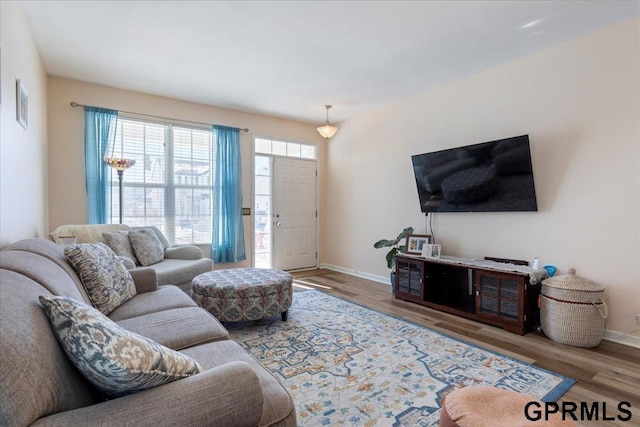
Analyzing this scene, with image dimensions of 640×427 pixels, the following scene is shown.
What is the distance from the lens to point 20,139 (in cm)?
236

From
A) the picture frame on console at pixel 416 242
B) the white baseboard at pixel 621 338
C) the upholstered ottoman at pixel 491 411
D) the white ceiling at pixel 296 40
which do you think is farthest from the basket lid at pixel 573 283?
the white ceiling at pixel 296 40

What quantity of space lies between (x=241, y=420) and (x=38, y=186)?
346 centimetres

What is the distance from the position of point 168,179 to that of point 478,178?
3948mm

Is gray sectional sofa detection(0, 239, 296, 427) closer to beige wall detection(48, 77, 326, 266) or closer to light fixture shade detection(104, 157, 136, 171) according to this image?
light fixture shade detection(104, 157, 136, 171)

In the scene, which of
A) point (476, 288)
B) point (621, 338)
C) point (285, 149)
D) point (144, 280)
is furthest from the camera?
point (285, 149)

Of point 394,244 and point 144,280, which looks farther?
point 394,244

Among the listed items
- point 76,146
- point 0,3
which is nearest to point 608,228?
point 0,3

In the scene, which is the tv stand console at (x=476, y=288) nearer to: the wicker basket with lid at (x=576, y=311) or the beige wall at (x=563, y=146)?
the wicker basket with lid at (x=576, y=311)

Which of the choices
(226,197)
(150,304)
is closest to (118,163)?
(226,197)

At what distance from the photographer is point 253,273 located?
3.33 m

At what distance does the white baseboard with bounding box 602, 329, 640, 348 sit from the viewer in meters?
2.63

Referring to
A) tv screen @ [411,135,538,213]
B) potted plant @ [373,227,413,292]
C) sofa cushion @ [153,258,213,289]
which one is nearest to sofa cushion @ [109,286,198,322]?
sofa cushion @ [153,258,213,289]

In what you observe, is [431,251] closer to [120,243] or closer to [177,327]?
[177,327]

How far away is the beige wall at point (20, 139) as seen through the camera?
1927 mm
